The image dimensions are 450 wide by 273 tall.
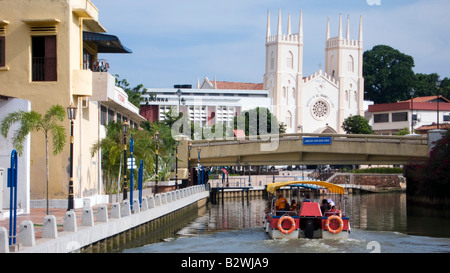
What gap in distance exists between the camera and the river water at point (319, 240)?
27203 mm

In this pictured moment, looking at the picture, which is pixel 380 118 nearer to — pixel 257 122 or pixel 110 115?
pixel 257 122

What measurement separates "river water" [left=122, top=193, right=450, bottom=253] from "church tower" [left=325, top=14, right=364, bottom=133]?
324 feet

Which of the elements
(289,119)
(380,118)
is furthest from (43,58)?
(289,119)

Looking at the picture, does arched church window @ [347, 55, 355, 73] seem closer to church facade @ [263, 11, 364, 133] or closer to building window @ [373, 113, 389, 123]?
church facade @ [263, 11, 364, 133]

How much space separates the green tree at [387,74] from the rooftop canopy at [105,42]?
A: 12202cm

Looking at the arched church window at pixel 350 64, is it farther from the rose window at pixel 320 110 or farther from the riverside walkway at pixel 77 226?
the riverside walkway at pixel 77 226

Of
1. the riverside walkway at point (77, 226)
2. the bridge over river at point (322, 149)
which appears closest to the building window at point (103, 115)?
the riverside walkway at point (77, 226)

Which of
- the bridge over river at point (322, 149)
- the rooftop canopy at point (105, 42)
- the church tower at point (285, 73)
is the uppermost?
the church tower at point (285, 73)

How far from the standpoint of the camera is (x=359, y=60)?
155m

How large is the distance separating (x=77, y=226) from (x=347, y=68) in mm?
134544

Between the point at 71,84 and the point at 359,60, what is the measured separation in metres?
126

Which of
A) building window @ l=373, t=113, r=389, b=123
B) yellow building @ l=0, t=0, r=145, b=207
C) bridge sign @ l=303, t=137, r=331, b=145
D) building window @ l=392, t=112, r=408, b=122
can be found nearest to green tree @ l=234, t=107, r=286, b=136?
building window @ l=373, t=113, r=389, b=123

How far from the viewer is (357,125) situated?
130 metres
